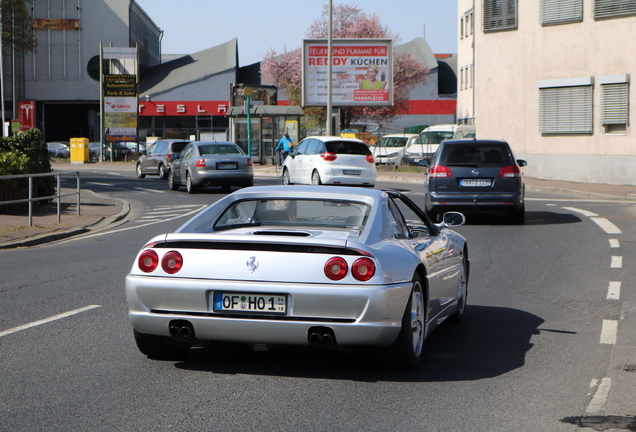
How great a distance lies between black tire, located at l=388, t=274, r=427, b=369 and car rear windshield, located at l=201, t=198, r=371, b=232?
0.62m

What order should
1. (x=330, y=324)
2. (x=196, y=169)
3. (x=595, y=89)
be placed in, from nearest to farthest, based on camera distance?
(x=330, y=324)
(x=196, y=169)
(x=595, y=89)

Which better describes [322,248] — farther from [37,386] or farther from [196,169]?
[196,169]

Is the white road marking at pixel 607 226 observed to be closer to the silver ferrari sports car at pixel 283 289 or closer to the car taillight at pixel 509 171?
the car taillight at pixel 509 171

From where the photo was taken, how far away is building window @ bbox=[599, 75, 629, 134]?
30922 millimetres

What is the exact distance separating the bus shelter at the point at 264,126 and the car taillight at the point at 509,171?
89.4ft

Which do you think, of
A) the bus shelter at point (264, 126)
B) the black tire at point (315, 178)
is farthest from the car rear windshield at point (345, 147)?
the bus shelter at point (264, 126)

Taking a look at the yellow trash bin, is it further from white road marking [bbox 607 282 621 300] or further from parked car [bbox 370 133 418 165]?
white road marking [bbox 607 282 621 300]

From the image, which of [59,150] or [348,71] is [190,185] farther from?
[59,150]

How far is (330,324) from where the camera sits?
5648 mm

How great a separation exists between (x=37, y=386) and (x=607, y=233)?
12.1 m

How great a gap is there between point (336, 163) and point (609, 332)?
64.7 ft

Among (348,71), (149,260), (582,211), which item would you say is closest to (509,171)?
(582,211)

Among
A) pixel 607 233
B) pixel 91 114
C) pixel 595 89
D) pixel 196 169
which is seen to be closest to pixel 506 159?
pixel 607 233

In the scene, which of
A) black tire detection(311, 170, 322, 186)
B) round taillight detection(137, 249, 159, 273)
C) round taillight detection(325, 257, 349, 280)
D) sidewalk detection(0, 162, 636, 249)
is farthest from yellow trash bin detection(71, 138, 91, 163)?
round taillight detection(325, 257, 349, 280)
